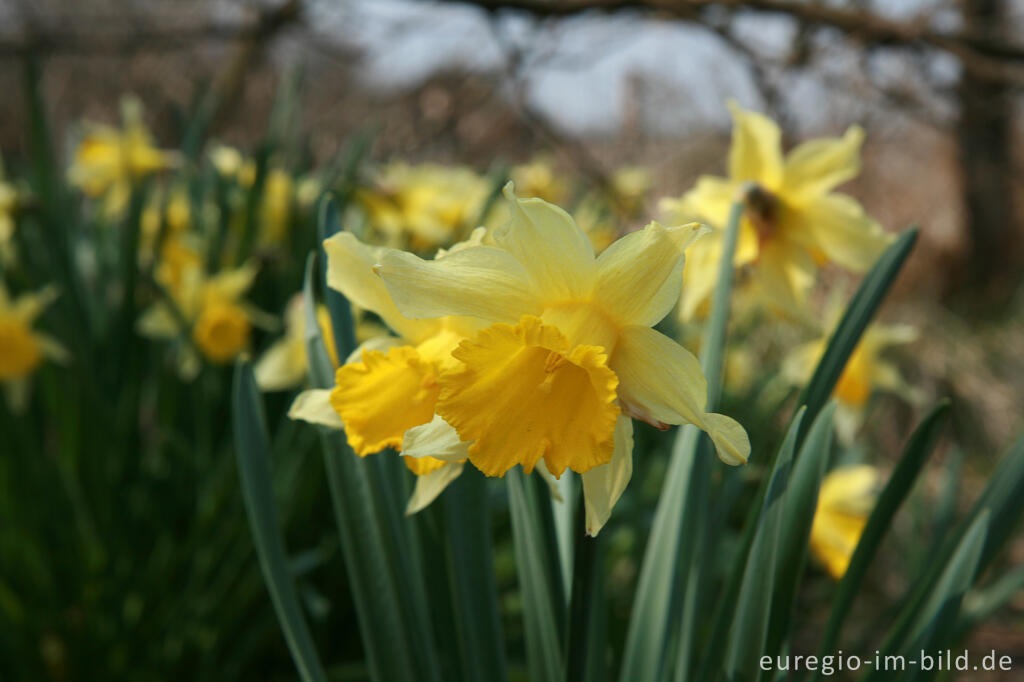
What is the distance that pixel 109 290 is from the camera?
195 cm

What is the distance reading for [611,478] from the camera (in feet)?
Result: 1.97

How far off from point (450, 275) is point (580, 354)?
4.7 inches

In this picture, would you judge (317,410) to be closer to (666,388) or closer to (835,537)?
(666,388)

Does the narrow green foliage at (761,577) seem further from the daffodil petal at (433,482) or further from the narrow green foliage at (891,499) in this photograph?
the daffodil petal at (433,482)

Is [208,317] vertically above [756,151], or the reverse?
[756,151]

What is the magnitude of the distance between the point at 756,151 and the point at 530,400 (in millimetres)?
648

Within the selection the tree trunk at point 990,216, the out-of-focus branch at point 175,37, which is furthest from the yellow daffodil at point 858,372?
the tree trunk at point 990,216

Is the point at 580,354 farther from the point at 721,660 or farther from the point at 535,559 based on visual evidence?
the point at 721,660

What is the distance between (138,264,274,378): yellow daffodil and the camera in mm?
1594

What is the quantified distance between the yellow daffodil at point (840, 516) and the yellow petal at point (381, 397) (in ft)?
2.30

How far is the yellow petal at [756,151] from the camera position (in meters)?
1.02

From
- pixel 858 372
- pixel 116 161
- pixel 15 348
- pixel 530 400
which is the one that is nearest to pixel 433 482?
pixel 530 400

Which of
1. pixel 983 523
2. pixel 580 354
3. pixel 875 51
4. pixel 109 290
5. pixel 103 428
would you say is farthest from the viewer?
pixel 875 51

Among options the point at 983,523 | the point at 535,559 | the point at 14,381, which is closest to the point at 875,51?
the point at 983,523
